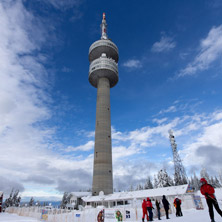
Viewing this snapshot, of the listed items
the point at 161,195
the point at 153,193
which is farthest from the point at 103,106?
the point at 161,195

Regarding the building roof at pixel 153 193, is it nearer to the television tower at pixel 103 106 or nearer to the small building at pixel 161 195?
the small building at pixel 161 195

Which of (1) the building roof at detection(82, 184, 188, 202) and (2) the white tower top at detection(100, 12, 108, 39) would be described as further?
(2) the white tower top at detection(100, 12, 108, 39)

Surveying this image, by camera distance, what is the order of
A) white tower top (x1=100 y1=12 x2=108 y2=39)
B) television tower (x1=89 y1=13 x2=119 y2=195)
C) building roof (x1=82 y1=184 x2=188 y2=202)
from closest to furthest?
building roof (x1=82 y1=184 x2=188 y2=202) < television tower (x1=89 y1=13 x2=119 y2=195) < white tower top (x1=100 y1=12 x2=108 y2=39)

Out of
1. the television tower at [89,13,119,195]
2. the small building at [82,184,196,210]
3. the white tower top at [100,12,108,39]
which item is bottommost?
the small building at [82,184,196,210]

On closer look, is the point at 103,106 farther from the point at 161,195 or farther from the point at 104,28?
the point at 104,28

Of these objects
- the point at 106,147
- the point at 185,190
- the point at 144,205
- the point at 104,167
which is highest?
the point at 106,147

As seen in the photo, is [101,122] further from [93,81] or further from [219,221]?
[219,221]

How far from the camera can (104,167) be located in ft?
126

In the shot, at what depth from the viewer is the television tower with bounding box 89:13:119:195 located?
3769 cm

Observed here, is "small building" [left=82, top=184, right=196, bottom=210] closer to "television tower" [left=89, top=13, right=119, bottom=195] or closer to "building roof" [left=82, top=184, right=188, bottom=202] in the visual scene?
"building roof" [left=82, top=184, right=188, bottom=202]

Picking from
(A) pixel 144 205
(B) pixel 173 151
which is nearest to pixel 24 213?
(A) pixel 144 205

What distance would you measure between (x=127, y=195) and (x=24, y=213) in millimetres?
18526

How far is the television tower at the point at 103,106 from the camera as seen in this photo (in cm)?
3769

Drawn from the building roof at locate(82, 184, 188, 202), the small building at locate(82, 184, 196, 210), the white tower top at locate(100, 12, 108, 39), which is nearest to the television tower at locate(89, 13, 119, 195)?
the white tower top at locate(100, 12, 108, 39)
